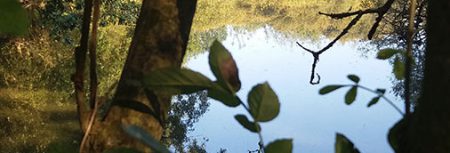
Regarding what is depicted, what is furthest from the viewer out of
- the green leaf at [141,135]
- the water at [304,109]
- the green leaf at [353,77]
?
the water at [304,109]

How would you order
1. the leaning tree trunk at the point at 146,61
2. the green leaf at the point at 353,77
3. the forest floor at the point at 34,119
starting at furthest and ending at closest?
the forest floor at the point at 34,119 < the leaning tree trunk at the point at 146,61 < the green leaf at the point at 353,77

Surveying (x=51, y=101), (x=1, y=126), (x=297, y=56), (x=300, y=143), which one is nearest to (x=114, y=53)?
(x=51, y=101)

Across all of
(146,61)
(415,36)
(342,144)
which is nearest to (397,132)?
(342,144)

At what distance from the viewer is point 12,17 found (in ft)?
0.64

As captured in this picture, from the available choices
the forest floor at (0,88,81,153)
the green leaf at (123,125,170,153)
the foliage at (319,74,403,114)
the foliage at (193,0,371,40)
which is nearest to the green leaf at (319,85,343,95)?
the foliage at (319,74,403,114)

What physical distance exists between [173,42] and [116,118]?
0.08 meters

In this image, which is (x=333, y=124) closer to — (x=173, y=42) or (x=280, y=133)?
(x=280, y=133)

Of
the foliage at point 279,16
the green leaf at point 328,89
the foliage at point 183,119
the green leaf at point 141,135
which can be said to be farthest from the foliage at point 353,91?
the foliage at point 279,16

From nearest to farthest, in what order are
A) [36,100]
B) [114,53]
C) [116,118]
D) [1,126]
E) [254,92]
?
[254,92]
[116,118]
[1,126]
[36,100]
[114,53]

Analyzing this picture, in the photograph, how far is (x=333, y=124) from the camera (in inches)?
239

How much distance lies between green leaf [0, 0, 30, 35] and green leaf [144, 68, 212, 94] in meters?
0.05

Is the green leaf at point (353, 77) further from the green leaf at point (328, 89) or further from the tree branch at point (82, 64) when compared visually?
the tree branch at point (82, 64)

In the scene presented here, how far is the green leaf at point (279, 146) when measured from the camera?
0.18 m

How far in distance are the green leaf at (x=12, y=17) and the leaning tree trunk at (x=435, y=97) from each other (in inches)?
5.3
